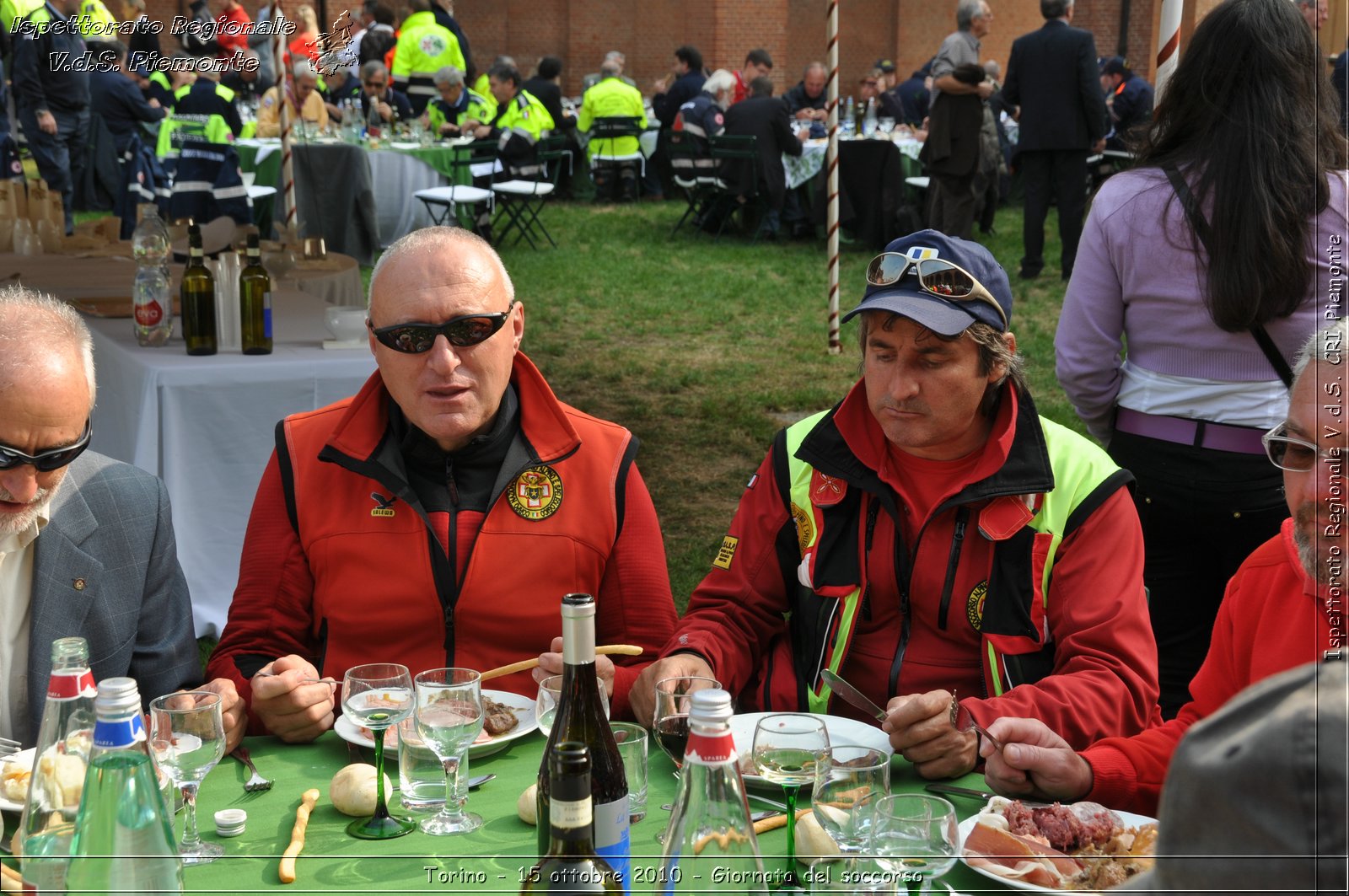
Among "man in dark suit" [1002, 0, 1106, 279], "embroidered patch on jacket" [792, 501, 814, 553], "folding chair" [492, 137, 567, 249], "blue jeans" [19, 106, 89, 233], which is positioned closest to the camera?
"embroidered patch on jacket" [792, 501, 814, 553]

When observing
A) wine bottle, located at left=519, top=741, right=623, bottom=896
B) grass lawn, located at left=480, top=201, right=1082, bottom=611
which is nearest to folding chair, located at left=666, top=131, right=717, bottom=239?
grass lawn, located at left=480, top=201, right=1082, bottom=611

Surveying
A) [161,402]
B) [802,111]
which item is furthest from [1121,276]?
[802,111]

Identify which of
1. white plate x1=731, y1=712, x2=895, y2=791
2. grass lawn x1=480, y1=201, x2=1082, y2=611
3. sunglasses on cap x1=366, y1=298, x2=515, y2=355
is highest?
sunglasses on cap x1=366, y1=298, x2=515, y2=355

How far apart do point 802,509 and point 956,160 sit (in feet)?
28.1

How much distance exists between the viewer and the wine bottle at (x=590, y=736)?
4.77 ft

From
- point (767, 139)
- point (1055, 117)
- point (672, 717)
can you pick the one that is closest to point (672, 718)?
point (672, 717)

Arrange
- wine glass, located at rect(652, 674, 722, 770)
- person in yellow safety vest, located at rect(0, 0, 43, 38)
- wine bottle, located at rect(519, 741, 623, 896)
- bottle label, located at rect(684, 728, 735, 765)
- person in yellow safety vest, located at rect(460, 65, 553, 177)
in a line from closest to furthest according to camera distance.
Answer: wine bottle, located at rect(519, 741, 623, 896) < bottle label, located at rect(684, 728, 735, 765) < wine glass, located at rect(652, 674, 722, 770) < person in yellow safety vest, located at rect(0, 0, 43, 38) < person in yellow safety vest, located at rect(460, 65, 553, 177)

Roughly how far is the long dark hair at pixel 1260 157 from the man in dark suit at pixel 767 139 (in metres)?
9.53

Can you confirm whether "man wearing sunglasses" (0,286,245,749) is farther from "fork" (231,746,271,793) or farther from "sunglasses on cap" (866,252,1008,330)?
"sunglasses on cap" (866,252,1008,330)

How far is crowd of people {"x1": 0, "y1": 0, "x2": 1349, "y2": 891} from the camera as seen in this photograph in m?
2.04

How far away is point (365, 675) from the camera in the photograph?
184cm

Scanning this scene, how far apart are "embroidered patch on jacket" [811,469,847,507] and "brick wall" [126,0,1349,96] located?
→ 69.7ft

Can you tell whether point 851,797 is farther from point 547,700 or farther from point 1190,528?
point 1190,528

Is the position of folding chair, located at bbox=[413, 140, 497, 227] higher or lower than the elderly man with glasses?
higher
